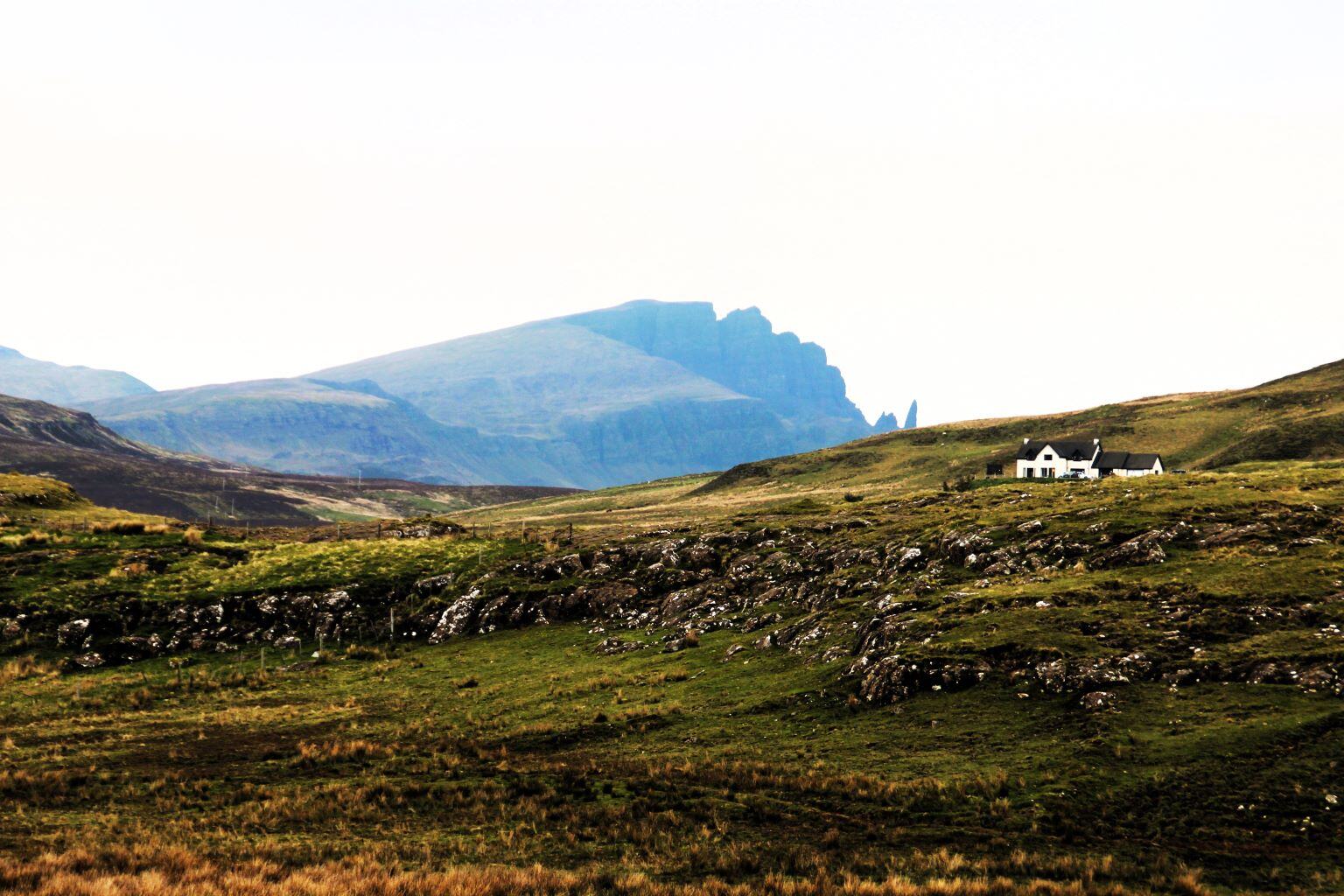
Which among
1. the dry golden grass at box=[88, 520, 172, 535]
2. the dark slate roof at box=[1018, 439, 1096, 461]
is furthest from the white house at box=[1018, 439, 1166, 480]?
the dry golden grass at box=[88, 520, 172, 535]

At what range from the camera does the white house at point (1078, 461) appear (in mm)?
119913

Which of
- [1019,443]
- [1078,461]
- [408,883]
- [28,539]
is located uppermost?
[1019,443]

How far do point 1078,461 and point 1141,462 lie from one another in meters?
8.33

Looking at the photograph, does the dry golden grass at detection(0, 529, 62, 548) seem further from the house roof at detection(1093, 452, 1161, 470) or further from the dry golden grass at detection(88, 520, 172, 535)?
the house roof at detection(1093, 452, 1161, 470)

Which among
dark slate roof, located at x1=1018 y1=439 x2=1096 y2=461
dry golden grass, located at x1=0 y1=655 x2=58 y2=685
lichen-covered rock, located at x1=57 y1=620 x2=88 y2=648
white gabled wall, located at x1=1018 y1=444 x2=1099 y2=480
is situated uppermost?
dark slate roof, located at x1=1018 y1=439 x2=1096 y2=461

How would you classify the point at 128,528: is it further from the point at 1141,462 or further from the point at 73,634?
the point at 1141,462

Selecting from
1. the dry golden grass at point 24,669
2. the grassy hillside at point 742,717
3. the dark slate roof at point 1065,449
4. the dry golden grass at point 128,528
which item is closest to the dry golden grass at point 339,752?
the grassy hillside at point 742,717

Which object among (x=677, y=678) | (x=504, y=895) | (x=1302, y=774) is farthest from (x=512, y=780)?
(x=1302, y=774)

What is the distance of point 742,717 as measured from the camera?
37.3 meters

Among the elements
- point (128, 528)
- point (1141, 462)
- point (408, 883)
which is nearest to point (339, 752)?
point (408, 883)

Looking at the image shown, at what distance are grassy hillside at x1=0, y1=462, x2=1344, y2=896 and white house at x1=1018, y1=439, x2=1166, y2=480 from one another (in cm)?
5662

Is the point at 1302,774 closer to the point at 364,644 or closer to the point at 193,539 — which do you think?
the point at 364,644

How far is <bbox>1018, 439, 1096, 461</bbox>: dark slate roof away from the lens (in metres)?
125

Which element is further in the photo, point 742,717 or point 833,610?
point 833,610
